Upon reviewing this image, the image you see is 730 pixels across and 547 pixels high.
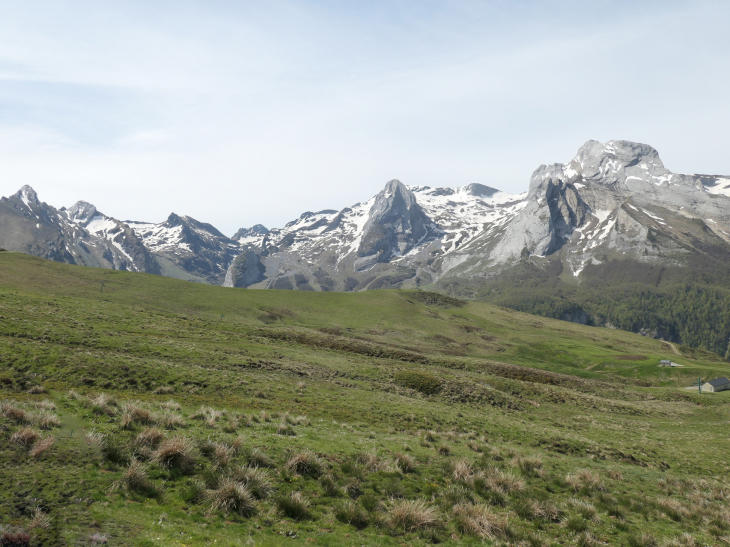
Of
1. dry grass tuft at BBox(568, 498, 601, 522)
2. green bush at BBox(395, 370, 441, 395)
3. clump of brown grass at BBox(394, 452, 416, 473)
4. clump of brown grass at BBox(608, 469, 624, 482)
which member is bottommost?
green bush at BBox(395, 370, 441, 395)

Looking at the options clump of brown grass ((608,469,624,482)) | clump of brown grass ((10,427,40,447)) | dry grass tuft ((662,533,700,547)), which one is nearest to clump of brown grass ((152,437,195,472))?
clump of brown grass ((10,427,40,447))

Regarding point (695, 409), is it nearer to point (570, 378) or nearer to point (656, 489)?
point (570, 378)

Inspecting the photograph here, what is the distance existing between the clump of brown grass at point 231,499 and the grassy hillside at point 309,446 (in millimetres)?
59

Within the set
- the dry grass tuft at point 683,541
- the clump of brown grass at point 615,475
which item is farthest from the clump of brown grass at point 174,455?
the clump of brown grass at point 615,475

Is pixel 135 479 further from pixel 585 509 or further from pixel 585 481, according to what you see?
pixel 585 481

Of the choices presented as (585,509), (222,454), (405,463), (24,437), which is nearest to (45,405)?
(24,437)

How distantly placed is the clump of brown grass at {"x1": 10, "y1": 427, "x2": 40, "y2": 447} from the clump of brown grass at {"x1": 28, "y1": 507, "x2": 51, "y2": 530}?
4.41 metres

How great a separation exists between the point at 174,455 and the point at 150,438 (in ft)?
5.72

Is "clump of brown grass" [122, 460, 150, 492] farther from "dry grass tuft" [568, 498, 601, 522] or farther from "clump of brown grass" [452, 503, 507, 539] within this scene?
"dry grass tuft" [568, 498, 601, 522]

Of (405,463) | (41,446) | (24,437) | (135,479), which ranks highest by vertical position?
(24,437)

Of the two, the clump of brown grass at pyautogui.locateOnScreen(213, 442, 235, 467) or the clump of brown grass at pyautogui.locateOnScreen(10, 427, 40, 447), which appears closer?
the clump of brown grass at pyautogui.locateOnScreen(10, 427, 40, 447)

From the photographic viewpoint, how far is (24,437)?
1447 centimetres

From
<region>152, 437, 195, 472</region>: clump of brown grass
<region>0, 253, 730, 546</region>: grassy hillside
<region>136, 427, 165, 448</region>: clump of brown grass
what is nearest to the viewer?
<region>0, 253, 730, 546</region>: grassy hillside

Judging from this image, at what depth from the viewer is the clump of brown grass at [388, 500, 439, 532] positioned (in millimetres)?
14359
